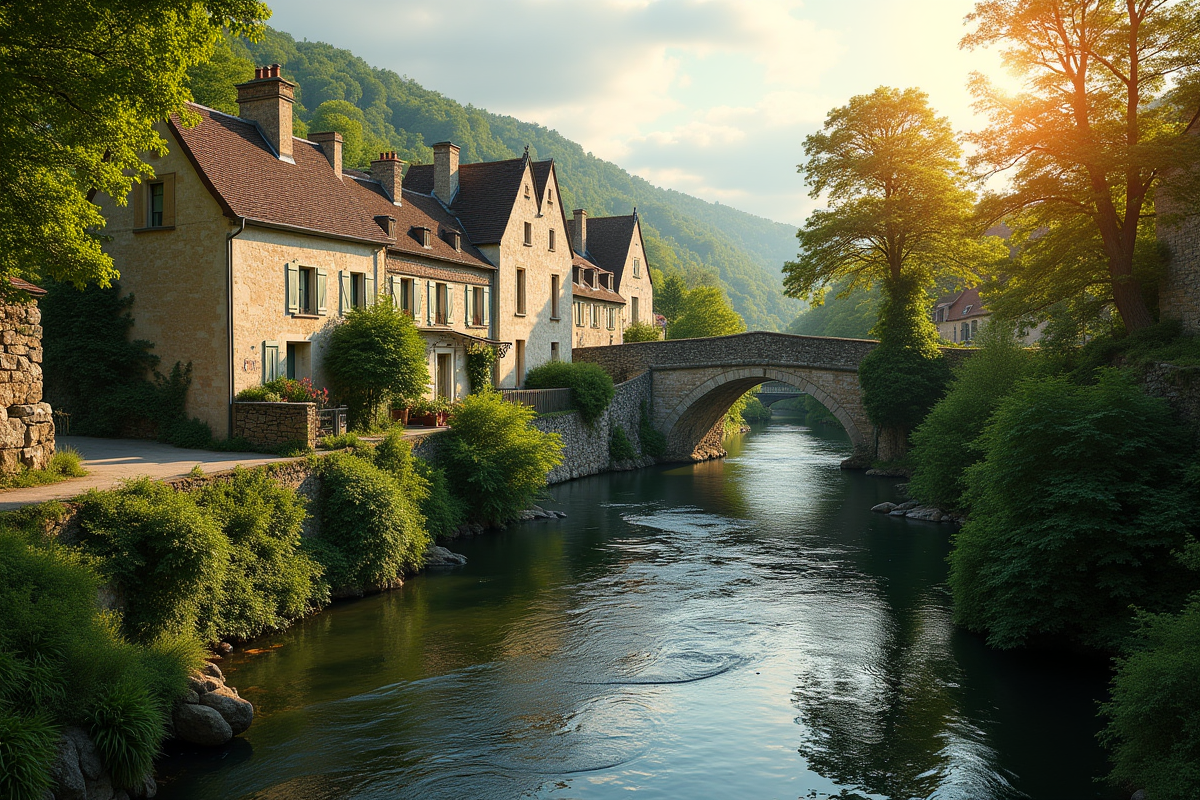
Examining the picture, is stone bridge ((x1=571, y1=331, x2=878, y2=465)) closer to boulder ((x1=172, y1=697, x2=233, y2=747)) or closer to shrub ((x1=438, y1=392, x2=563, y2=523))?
shrub ((x1=438, y1=392, x2=563, y2=523))

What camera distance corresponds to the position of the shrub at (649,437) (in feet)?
121

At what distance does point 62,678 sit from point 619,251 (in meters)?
41.4

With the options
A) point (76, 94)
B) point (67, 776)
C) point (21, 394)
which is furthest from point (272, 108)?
point (67, 776)

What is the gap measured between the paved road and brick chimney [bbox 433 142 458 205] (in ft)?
56.6

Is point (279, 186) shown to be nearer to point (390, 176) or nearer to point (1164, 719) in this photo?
point (390, 176)

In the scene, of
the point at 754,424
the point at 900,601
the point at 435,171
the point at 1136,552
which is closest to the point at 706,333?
the point at 754,424

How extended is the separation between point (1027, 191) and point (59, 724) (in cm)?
1960

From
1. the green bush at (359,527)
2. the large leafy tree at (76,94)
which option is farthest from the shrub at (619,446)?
the large leafy tree at (76,94)

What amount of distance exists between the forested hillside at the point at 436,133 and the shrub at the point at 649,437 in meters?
21.8

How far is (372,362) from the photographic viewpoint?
2117cm

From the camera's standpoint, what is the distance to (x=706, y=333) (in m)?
52.4

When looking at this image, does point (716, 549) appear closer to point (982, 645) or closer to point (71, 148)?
point (982, 645)

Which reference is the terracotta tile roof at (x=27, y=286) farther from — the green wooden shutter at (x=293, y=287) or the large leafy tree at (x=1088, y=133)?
the large leafy tree at (x=1088, y=133)

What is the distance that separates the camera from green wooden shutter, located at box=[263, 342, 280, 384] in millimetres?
19750
